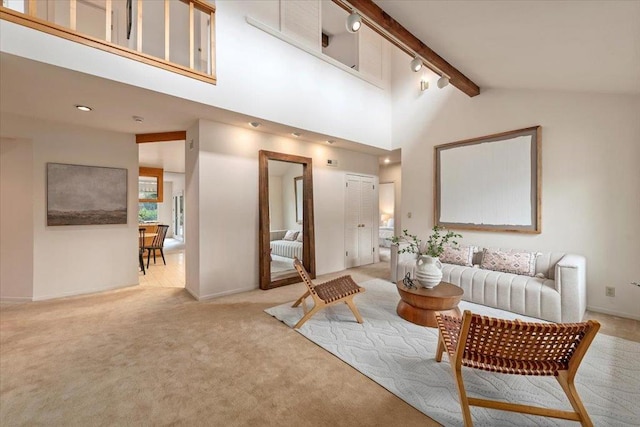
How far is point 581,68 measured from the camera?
269 centimetres

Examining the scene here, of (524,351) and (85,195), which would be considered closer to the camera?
(524,351)

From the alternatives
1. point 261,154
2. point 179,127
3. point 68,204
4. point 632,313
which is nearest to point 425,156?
point 261,154

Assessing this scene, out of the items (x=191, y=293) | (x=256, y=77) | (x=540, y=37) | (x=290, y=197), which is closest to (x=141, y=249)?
(x=191, y=293)

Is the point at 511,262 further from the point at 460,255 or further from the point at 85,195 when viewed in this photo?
the point at 85,195

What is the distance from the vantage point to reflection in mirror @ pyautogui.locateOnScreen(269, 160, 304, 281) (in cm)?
454

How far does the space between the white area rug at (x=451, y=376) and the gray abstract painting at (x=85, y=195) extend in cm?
338

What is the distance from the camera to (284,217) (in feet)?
15.7

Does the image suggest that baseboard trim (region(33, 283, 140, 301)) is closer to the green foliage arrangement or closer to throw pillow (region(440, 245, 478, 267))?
the green foliage arrangement

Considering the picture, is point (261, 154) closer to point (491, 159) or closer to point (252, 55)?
point (252, 55)

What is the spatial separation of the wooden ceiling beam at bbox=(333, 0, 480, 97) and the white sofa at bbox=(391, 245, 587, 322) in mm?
2603

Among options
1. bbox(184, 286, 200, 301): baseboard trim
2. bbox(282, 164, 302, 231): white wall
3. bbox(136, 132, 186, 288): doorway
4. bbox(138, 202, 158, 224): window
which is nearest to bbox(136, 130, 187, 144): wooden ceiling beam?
bbox(136, 132, 186, 288): doorway

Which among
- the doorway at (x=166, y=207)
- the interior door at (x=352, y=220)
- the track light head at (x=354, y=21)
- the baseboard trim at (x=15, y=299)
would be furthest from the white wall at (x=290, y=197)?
the baseboard trim at (x=15, y=299)

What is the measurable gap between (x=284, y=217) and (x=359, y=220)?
Answer: 6.15ft

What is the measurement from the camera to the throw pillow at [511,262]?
11.3 ft
